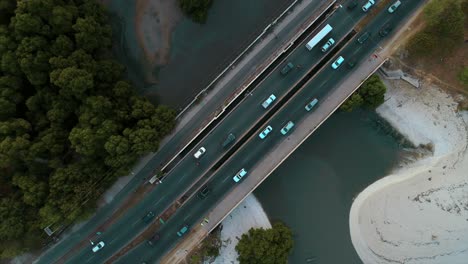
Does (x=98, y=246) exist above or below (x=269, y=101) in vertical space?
above

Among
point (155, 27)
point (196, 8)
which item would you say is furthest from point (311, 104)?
point (155, 27)

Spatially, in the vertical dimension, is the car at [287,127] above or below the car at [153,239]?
below

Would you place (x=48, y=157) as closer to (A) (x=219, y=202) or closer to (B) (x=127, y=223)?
(B) (x=127, y=223)

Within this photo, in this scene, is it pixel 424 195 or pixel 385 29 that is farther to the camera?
pixel 424 195

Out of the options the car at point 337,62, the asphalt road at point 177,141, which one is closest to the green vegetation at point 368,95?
the car at point 337,62

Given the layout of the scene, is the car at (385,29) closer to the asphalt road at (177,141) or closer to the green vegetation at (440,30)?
the green vegetation at (440,30)

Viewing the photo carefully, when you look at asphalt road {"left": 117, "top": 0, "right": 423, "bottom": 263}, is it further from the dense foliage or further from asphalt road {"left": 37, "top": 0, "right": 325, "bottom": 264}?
the dense foliage

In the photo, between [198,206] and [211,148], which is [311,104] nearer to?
[211,148]
